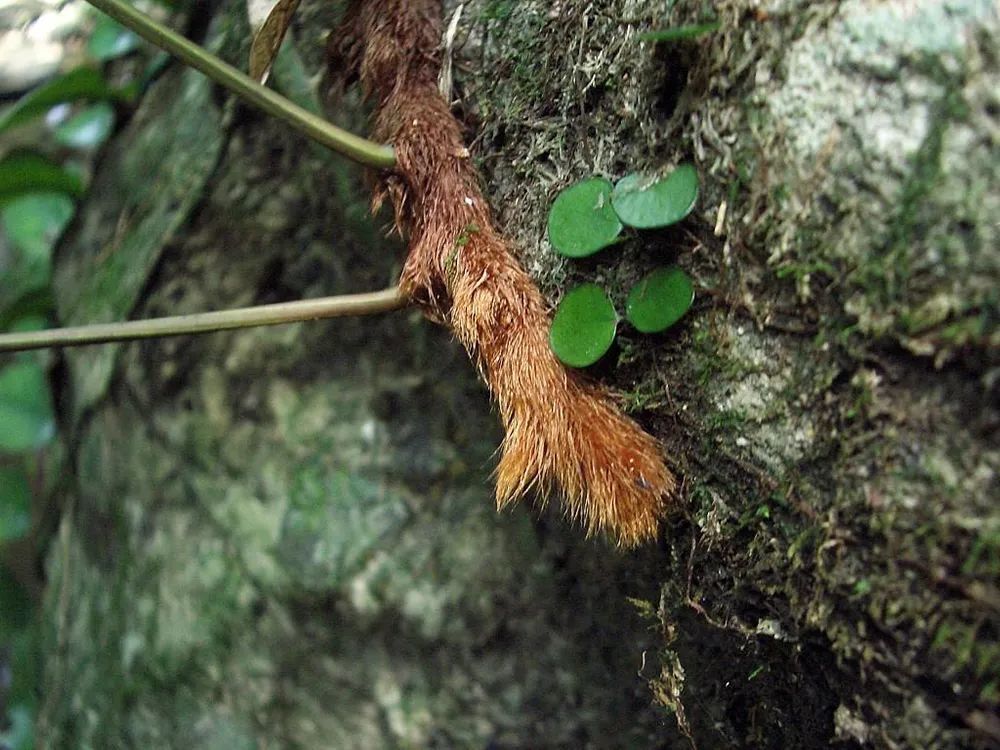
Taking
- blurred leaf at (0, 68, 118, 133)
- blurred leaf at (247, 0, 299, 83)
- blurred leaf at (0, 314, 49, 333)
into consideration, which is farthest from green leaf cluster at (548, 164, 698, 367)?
blurred leaf at (0, 314, 49, 333)

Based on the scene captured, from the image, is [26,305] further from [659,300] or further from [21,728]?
[659,300]

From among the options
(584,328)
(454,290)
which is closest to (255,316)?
(454,290)

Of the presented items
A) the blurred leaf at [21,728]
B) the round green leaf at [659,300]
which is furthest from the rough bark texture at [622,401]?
the blurred leaf at [21,728]

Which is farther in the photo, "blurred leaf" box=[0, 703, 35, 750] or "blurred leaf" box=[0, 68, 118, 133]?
"blurred leaf" box=[0, 703, 35, 750]

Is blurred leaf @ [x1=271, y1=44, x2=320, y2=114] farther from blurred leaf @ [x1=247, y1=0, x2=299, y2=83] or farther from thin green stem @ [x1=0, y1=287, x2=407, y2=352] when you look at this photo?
thin green stem @ [x1=0, y1=287, x2=407, y2=352]

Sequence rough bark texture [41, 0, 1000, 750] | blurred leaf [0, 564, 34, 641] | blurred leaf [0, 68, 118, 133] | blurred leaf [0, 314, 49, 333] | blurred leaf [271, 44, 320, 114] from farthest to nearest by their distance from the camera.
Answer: blurred leaf [0, 564, 34, 641] → blurred leaf [0, 314, 49, 333] → blurred leaf [0, 68, 118, 133] → blurred leaf [271, 44, 320, 114] → rough bark texture [41, 0, 1000, 750]

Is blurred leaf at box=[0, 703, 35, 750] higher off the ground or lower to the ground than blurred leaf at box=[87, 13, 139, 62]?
lower

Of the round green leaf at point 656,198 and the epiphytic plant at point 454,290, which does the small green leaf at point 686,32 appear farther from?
the epiphytic plant at point 454,290

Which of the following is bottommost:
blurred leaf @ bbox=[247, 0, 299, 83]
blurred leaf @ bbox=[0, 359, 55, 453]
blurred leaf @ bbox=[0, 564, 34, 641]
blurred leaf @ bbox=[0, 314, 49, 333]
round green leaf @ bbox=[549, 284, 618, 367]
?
blurred leaf @ bbox=[0, 564, 34, 641]
